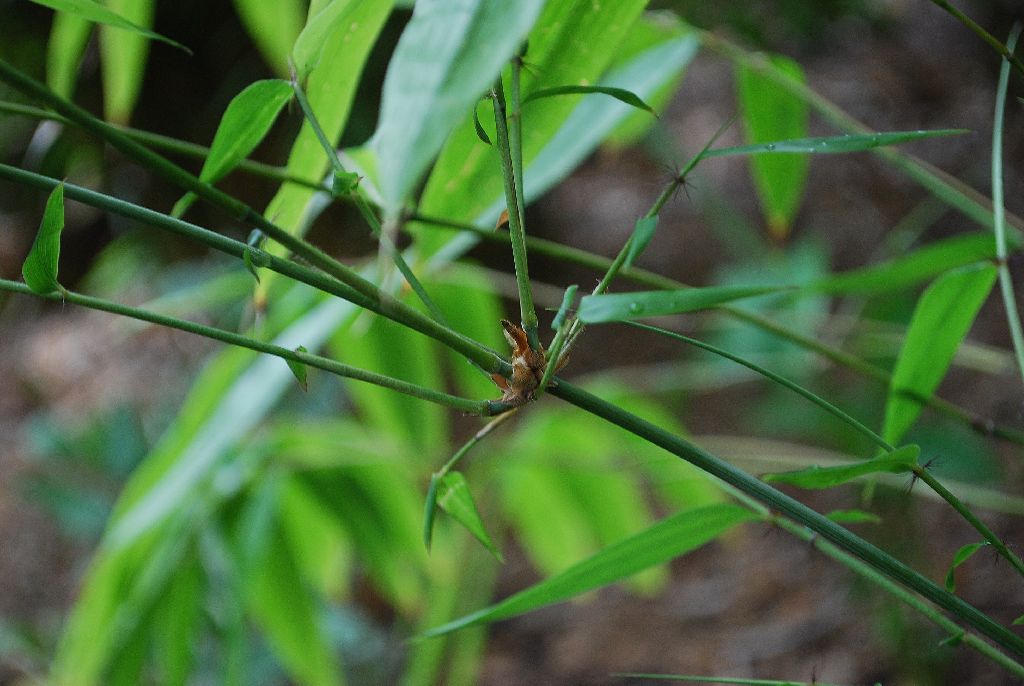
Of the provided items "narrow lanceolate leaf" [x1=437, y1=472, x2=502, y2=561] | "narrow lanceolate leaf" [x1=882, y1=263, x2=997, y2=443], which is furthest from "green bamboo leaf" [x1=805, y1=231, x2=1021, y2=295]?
"narrow lanceolate leaf" [x1=437, y1=472, x2=502, y2=561]

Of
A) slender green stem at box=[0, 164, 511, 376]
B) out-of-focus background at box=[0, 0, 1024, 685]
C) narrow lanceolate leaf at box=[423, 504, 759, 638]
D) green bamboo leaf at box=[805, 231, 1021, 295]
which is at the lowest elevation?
out-of-focus background at box=[0, 0, 1024, 685]

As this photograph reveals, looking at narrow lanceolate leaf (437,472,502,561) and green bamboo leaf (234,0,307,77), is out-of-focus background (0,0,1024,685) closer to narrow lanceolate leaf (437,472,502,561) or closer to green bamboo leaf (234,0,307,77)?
green bamboo leaf (234,0,307,77)

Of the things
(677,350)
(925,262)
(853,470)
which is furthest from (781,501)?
(677,350)

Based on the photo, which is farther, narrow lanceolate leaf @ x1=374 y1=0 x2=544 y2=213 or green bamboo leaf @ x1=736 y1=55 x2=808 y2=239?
green bamboo leaf @ x1=736 y1=55 x2=808 y2=239

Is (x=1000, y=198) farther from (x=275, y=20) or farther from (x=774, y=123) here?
(x=275, y=20)

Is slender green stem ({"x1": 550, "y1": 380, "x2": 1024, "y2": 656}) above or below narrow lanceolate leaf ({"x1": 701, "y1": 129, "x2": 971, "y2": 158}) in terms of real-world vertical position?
below

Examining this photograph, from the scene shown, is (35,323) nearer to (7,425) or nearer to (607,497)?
(7,425)
